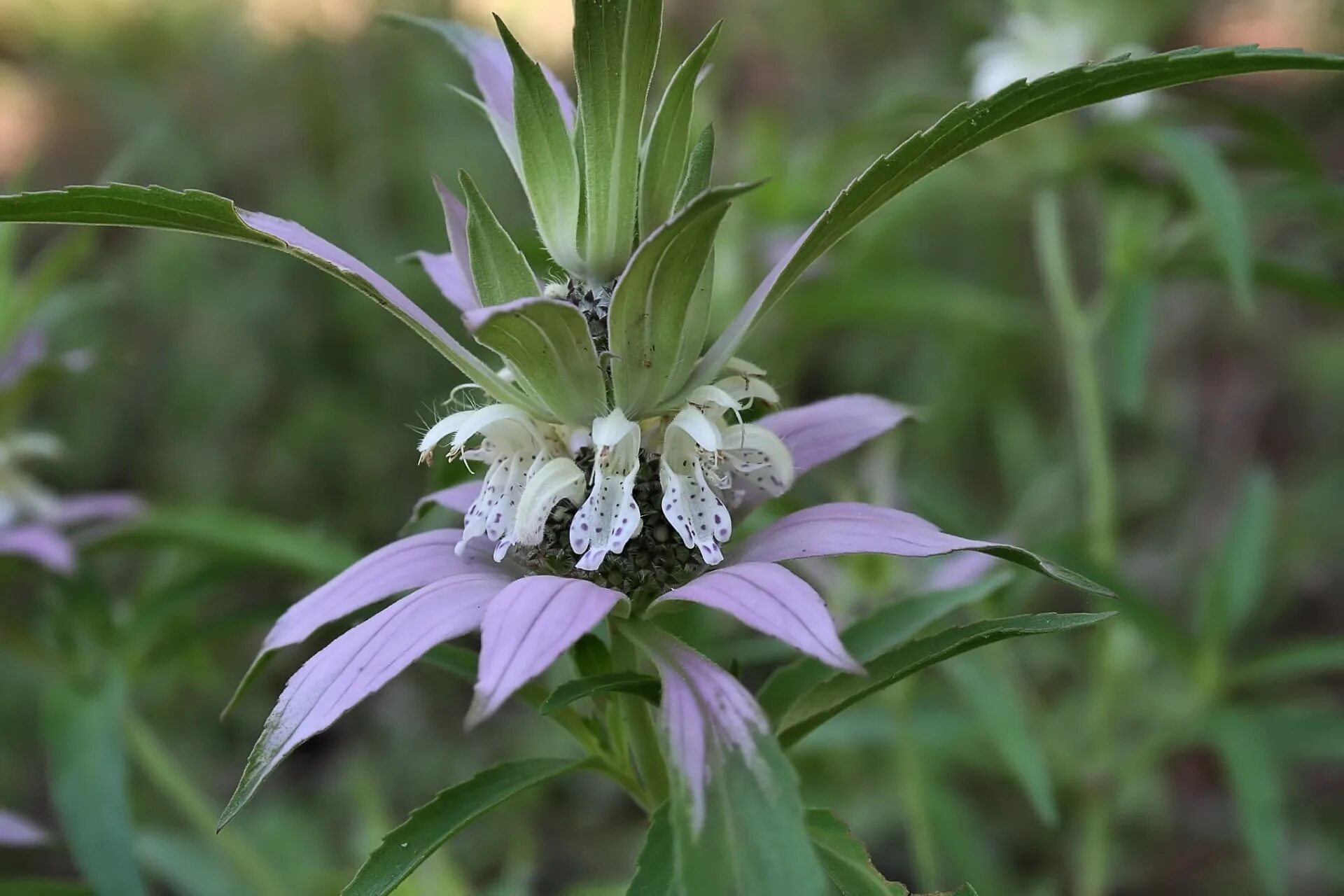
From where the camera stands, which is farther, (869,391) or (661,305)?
(869,391)

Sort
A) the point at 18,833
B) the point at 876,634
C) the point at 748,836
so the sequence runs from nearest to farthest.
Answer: the point at 748,836 → the point at 876,634 → the point at 18,833

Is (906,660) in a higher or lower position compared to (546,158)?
lower

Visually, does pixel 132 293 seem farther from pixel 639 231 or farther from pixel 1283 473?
pixel 1283 473

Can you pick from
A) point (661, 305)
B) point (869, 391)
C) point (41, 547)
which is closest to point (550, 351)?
point (661, 305)

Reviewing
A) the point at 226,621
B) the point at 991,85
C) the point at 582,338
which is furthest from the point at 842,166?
the point at 582,338

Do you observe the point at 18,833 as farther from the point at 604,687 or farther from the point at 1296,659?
the point at 1296,659
